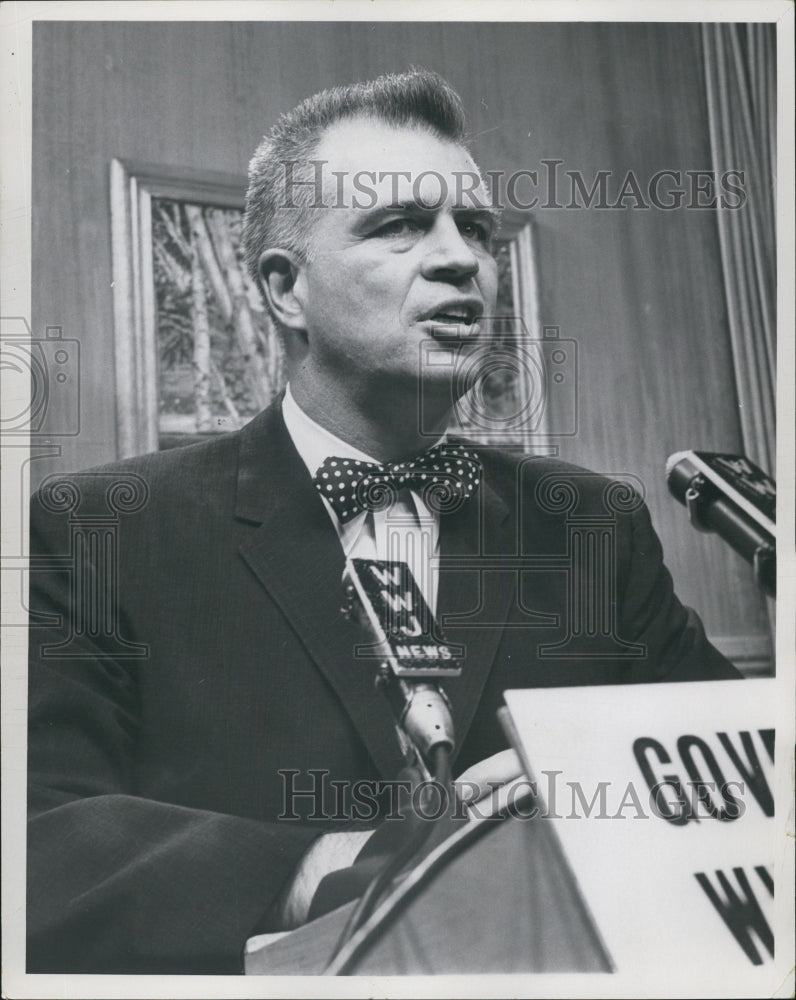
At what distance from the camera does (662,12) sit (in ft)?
7.21

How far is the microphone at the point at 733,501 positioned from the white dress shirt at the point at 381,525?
532 mm

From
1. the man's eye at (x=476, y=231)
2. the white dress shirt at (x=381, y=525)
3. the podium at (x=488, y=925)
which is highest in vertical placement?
the man's eye at (x=476, y=231)

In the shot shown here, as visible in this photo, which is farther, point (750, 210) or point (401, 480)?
point (750, 210)

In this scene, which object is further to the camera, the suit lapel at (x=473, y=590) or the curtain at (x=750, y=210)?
the curtain at (x=750, y=210)

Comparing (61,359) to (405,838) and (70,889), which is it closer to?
(70,889)

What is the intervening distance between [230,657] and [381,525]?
1.29ft

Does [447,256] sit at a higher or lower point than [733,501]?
higher

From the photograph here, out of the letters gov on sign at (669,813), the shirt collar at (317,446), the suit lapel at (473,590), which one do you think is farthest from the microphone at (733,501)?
the shirt collar at (317,446)

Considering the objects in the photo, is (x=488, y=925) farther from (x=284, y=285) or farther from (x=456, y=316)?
(x=284, y=285)

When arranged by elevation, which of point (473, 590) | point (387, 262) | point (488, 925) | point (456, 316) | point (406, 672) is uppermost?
point (387, 262)

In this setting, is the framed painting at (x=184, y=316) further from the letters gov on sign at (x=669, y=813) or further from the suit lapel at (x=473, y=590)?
the letters gov on sign at (x=669, y=813)

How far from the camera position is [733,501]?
2164 mm

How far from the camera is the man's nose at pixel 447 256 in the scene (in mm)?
2035

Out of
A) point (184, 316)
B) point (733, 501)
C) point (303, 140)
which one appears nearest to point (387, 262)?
point (303, 140)
